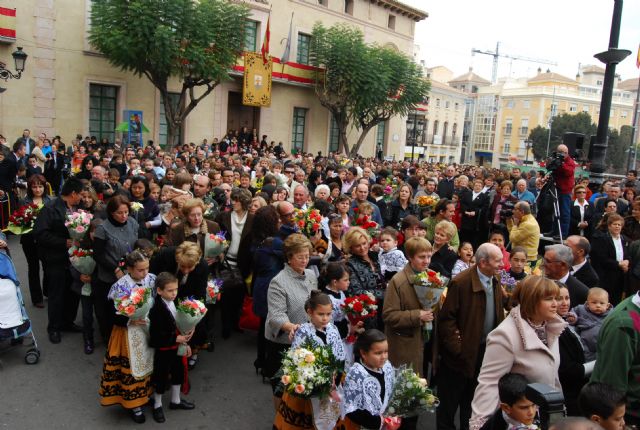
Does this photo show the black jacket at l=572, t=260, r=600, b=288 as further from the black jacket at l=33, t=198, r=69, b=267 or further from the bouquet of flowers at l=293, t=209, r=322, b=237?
the black jacket at l=33, t=198, r=69, b=267

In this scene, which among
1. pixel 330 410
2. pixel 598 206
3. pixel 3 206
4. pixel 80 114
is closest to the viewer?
pixel 330 410

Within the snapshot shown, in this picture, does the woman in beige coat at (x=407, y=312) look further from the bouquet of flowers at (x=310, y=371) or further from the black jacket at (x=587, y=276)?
the black jacket at (x=587, y=276)

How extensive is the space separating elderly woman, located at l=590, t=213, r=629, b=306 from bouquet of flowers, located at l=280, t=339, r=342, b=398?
17.1 feet

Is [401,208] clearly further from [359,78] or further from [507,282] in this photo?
[359,78]

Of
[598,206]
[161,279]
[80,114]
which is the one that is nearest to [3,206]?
[161,279]

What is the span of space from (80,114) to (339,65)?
14.1 m

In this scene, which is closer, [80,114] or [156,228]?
[156,228]

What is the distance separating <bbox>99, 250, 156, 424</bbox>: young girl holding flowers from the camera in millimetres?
4953

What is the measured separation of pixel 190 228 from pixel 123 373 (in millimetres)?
1826

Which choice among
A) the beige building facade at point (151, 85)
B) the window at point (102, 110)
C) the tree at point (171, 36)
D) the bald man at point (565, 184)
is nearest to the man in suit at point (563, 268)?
the bald man at point (565, 184)

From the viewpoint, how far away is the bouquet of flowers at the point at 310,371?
3.61 m

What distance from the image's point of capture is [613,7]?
9.88 meters

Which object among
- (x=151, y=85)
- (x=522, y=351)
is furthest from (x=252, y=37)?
(x=522, y=351)

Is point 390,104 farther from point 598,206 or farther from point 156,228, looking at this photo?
point 156,228
